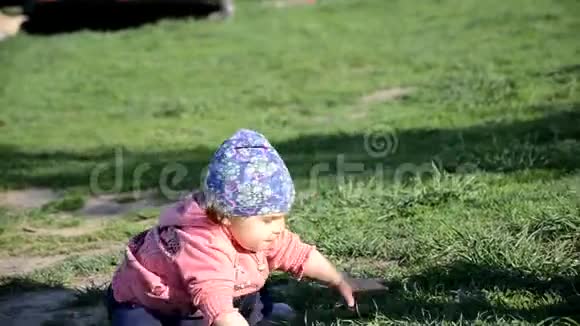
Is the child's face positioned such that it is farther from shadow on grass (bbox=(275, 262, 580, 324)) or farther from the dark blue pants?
shadow on grass (bbox=(275, 262, 580, 324))

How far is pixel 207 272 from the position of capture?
119 inches

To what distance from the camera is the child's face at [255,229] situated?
10.2 feet

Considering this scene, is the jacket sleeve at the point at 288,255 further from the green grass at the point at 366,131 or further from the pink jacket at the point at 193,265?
the green grass at the point at 366,131

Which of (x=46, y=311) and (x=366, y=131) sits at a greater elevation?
(x=366, y=131)

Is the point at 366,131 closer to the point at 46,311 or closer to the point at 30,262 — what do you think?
the point at 30,262

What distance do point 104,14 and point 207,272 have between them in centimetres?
1097

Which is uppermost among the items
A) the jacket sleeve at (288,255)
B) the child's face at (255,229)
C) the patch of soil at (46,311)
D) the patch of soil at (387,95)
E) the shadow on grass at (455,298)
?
the patch of soil at (387,95)

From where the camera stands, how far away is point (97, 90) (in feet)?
31.0

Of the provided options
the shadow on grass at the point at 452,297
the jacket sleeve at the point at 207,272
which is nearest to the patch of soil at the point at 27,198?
the shadow on grass at the point at 452,297

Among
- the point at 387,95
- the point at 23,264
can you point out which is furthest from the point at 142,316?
the point at 387,95

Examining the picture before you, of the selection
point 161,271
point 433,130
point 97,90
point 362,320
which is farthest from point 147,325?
point 97,90

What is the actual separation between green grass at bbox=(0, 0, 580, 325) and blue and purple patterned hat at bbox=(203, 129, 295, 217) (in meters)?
0.62

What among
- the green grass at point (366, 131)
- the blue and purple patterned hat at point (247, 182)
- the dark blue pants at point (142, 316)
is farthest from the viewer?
the green grass at point (366, 131)

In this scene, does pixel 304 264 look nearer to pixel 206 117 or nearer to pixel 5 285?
pixel 5 285
